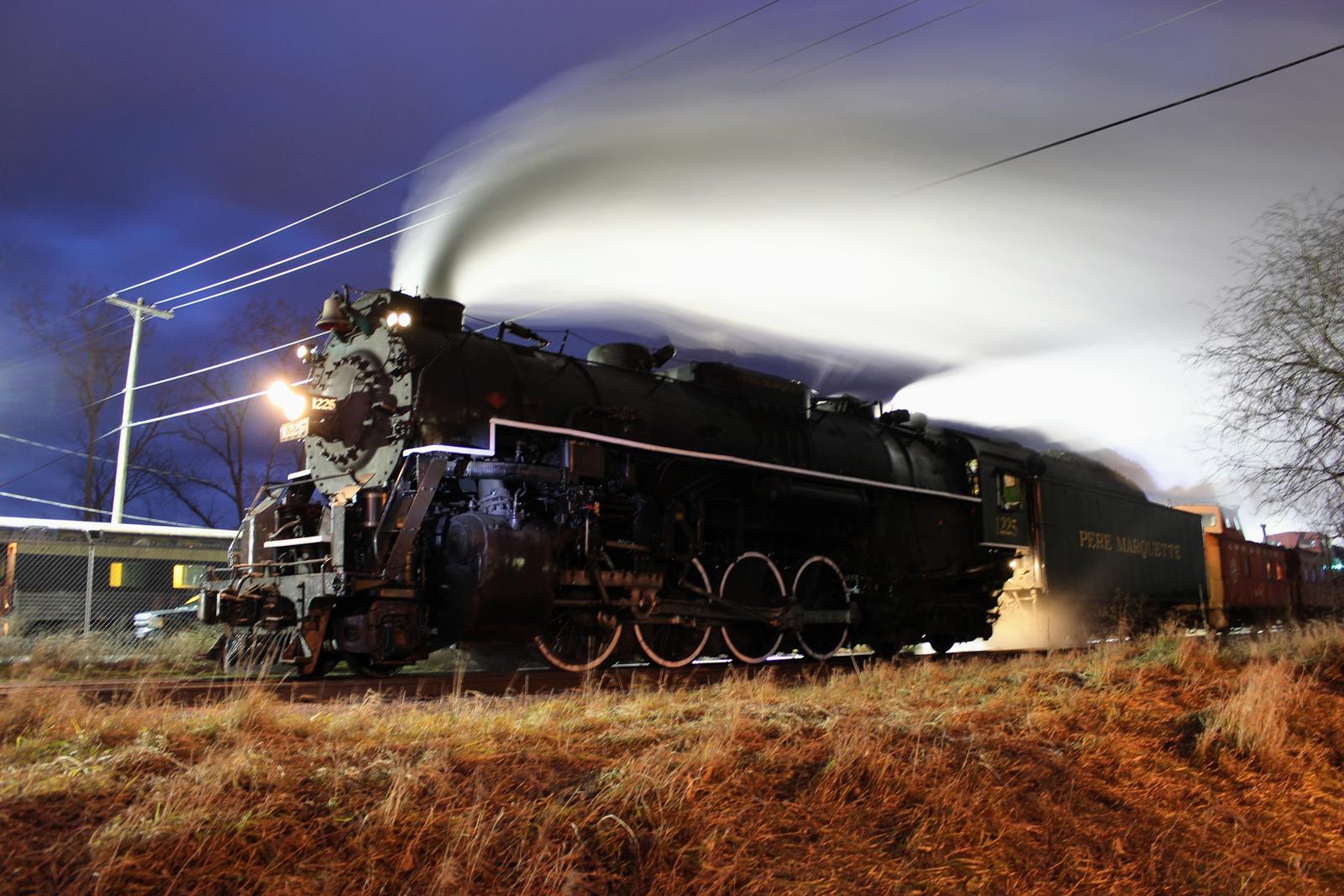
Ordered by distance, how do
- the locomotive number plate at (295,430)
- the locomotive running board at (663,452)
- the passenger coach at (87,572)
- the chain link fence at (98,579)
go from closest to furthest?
the locomotive running board at (663,452), the locomotive number plate at (295,430), the chain link fence at (98,579), the passenger coach at (87,572)

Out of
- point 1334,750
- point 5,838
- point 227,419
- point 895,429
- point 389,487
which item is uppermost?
point 227,419

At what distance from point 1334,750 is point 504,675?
22.2ft

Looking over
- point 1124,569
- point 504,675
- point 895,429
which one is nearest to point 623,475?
point 504,675

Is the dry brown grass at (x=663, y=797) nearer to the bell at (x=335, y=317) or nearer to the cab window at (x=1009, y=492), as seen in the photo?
the bell at (x=335, y=317)

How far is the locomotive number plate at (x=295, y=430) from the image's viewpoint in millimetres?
9727

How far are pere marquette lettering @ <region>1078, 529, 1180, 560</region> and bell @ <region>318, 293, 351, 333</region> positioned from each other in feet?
45.0

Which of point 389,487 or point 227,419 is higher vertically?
point 227,419

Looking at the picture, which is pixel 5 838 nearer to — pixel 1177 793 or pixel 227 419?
pixel 1177 793

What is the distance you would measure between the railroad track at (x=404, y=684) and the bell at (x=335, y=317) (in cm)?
365

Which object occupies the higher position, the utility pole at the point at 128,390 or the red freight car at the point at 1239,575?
the utility pole at the point at 128,390

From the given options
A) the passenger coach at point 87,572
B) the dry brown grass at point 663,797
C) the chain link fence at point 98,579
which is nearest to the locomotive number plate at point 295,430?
the dry brown grass at point 663,797

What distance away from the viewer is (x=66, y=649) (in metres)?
10.8

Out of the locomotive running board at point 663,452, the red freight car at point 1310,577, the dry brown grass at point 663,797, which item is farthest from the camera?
the red freight car at point 1310,577

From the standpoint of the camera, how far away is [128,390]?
26.7m
